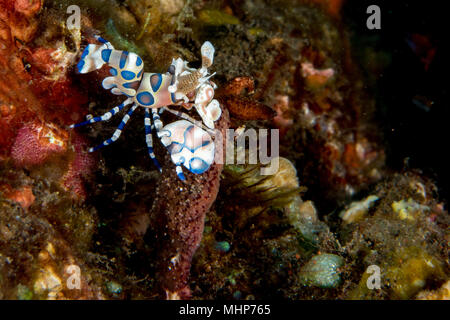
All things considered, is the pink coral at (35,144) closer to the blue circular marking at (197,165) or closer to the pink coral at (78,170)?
the pink coral at (78,170)

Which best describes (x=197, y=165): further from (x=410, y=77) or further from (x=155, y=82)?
(x=410, y=77)

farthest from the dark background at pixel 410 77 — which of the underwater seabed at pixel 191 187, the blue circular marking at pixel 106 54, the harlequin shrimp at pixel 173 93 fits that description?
the blue circular marking at pixel 106 54

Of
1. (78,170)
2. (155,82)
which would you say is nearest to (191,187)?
(155,82)

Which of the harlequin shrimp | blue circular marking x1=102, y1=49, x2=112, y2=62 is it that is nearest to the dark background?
the harlequin shrimp

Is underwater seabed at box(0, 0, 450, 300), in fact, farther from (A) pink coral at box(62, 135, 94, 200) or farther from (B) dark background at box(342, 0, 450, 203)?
(B) dark background at box(342, 0, 450, 203)

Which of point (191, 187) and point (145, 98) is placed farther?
point (145, 98)

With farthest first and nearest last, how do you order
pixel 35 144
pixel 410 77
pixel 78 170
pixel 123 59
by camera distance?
pixel 410 77, pixel 78 170, pixel 123 59, pixel 35 144
